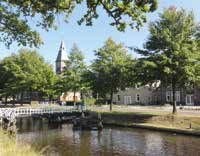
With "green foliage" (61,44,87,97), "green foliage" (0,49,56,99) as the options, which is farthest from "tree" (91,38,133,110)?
"green foliage" (0,49,56,99)

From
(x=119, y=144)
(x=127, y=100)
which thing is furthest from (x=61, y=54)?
(x=119, y=144)

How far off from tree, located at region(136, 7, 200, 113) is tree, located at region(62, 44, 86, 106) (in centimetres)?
1902

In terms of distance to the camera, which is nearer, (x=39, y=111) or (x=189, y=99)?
(x=39, y=111)

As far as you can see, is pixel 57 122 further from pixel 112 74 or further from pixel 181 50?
pixel 181 50

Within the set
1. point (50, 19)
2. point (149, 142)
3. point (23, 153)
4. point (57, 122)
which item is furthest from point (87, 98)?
point (23, 153)

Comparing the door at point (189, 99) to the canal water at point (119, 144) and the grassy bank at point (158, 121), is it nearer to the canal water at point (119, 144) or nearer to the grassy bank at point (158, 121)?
the grassy bank at point (158, 121)

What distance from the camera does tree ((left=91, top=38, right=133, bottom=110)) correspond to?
151 ft

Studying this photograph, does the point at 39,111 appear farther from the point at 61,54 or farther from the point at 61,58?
the point at 61,54

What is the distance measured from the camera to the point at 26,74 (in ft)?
211

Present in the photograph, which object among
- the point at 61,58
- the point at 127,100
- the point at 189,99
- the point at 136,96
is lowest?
the point at 127,100

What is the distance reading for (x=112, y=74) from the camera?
152ft

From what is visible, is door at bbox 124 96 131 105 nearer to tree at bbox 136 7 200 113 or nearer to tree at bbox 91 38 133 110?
tree at bbox 91 38 133 110

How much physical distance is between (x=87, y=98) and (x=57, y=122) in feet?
47.6

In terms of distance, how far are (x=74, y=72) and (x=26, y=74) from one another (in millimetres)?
12949
